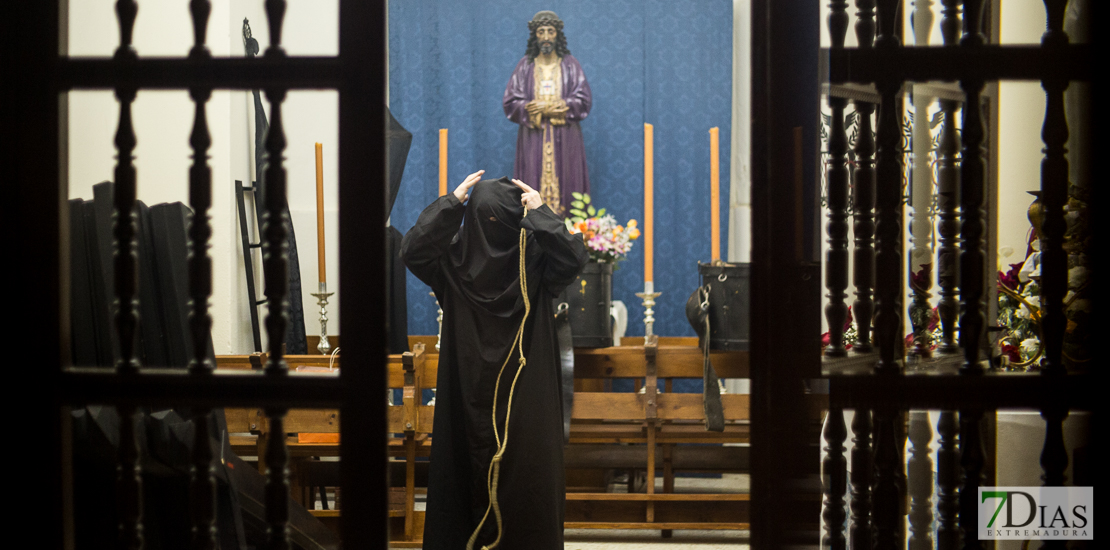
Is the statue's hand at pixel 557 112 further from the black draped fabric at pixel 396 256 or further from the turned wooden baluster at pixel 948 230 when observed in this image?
the turned wooden baluster at pixel 948 230

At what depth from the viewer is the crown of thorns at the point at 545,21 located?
5.12 metres

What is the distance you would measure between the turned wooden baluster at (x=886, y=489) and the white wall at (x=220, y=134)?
2435 millimetres

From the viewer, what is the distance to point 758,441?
4.10ft

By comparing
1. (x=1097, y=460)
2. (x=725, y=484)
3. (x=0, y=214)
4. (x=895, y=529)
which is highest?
(x=0, y=214)

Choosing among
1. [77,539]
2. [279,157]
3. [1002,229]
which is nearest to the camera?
[279,157]

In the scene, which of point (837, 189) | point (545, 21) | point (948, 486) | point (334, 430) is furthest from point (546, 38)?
point (948, 486)

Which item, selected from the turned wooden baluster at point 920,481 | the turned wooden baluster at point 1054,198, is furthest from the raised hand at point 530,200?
the turned wooden baluster at point 1054,198

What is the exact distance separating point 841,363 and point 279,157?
3.08 ft

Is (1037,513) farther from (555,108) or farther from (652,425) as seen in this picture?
(555,108)

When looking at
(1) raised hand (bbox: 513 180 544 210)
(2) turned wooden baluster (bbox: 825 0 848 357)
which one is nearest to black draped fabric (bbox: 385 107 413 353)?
(1) raised hand (bbox: 513 180 544 210)

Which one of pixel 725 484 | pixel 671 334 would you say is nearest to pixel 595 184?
pixel 671 334

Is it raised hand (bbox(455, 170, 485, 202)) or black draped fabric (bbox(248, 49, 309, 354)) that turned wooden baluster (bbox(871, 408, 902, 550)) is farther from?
black draped fabric (bbox(248, 49, 309, 354))

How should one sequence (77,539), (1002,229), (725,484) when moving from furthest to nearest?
(725,484), (1002,229), (77,539)

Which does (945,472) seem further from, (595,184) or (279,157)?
(595,184)
